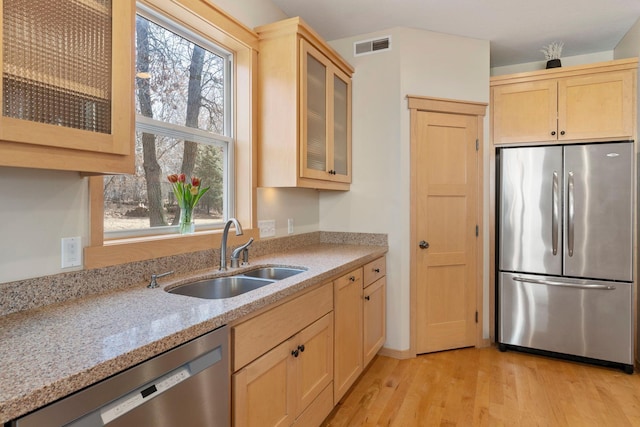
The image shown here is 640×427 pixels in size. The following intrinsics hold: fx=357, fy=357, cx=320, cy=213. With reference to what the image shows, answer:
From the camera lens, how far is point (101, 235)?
1484 mm

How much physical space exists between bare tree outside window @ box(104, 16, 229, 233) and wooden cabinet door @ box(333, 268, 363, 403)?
926mm

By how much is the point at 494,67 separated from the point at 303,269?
3.17 metres

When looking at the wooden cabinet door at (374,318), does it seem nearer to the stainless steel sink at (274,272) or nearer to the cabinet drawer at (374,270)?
the cabinet drawer at (374,270)

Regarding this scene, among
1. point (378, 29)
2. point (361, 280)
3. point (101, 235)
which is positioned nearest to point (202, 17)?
point (101, 235)

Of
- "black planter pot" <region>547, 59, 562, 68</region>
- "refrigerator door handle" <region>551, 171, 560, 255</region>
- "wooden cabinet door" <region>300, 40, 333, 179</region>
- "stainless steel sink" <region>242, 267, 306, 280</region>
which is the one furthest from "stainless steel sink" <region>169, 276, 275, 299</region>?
"black planter pot" <region>547, 59, 562, 68</region>

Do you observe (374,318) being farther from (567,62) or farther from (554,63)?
(567,62)

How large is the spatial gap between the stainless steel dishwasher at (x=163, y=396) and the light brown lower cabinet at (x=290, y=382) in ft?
0.39

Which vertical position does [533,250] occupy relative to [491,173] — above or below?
below

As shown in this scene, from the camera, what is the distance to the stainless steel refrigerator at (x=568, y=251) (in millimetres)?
2740

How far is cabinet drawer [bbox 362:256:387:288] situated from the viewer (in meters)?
2.58

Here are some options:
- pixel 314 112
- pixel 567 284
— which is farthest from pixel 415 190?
pixel 567 284

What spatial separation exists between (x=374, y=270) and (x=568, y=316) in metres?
1.65

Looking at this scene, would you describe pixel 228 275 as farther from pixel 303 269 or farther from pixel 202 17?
pixel 202 17

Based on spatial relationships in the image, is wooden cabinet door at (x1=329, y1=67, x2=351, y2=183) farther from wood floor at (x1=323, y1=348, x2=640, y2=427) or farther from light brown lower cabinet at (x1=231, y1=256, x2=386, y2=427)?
wood floor at (x1=323, y1=348, x2=640, y2=427)
